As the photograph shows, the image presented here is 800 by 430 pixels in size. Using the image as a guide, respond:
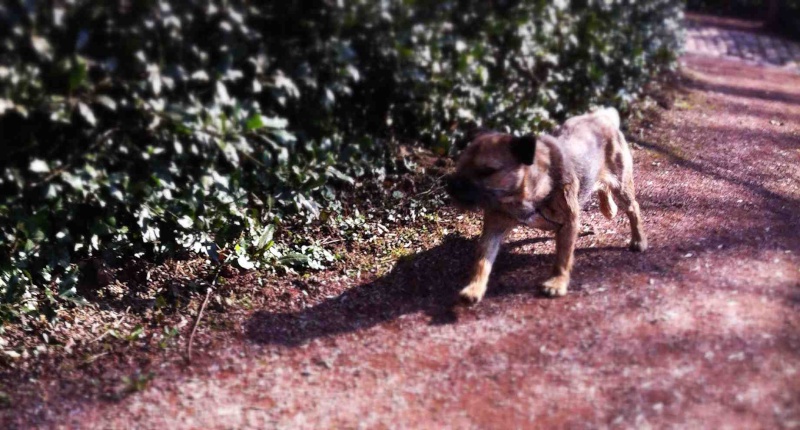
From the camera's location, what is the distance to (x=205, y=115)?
443 centimetres

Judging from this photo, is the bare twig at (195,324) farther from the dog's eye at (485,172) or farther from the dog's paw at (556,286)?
the dog's paw at (556,286)

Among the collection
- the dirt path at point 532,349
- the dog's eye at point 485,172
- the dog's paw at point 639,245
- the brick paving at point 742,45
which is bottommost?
the brick paving at point 742,45

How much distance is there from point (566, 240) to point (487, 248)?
1.77 ft

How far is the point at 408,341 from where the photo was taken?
445 cm

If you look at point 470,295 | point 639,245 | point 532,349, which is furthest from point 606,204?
point 532,349

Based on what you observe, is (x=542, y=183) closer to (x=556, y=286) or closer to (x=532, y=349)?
(x=556, y=286)

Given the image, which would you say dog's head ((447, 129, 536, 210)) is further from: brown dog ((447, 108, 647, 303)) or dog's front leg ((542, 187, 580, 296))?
dog's front leg ((542, 187, 580, 296))

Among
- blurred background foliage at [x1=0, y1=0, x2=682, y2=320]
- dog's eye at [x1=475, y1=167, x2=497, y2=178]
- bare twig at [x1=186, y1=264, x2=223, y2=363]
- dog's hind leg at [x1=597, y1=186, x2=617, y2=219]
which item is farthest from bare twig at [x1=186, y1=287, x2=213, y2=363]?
dog's hind leg at [x1=597, y1=186, x2=617, y2=219]

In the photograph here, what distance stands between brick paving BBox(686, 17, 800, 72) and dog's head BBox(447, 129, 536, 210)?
411 inches

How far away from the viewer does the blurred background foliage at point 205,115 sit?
4012mm

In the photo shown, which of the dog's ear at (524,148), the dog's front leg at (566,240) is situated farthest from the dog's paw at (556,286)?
the dog's ear at (524,148)

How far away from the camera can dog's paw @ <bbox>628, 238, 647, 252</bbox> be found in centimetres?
543

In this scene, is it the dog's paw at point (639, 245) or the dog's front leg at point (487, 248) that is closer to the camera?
the dog's front leg at point (487, 248)

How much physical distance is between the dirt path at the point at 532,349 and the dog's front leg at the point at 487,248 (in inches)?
5.4
